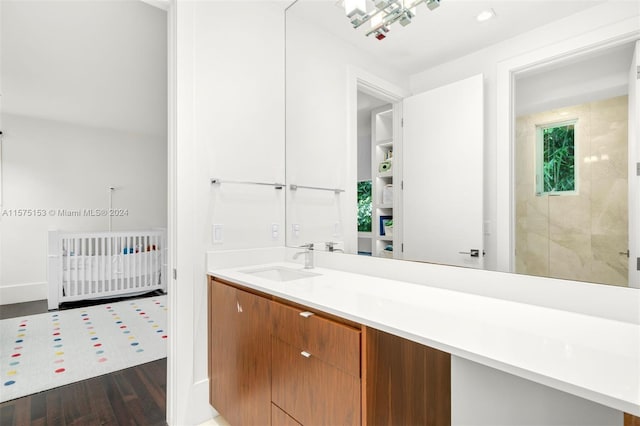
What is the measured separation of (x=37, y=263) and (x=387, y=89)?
5.14 m

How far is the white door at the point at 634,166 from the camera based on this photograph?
960 mm

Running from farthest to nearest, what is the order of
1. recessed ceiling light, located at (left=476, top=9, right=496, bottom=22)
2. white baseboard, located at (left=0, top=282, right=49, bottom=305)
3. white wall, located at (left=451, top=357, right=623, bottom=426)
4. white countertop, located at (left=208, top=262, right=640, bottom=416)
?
white baseboard, located at (left=0, top=282, right=49, bottom=305)
recessed ceiling light, located at (left=476, top=9, right=496, bottom=22)
white wall, located at (left=451, top=357, right=623, bottom=426)
white countertop, located at (left=208, top=262, right=640, bottom=416)

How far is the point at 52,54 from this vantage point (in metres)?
2.78

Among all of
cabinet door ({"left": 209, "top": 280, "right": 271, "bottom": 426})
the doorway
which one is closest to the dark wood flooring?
cabinet door ({"left": 209, "top": 280, "right": 271, "bottom": 426})

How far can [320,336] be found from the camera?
3.70 ft

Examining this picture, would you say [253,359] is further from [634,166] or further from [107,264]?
[107,264]

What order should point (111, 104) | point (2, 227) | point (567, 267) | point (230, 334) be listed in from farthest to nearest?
1. point (2, 227)
2. point (111, 104)
3. point (230, 334)
4. point (567, 267)

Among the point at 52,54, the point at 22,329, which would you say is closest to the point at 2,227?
the point at 22,329

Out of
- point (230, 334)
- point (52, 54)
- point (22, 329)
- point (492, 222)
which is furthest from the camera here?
point (22, 329)

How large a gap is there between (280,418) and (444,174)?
1.23 m

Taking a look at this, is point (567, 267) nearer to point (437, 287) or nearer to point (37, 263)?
point (437, 287)

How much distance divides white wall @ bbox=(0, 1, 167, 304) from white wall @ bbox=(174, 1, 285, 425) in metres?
0.72

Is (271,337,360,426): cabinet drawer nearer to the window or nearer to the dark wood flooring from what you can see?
the window

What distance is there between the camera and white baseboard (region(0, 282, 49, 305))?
4.15m
